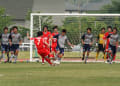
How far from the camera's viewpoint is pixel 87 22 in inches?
1121

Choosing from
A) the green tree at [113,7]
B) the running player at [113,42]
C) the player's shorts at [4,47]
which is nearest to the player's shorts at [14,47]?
the player's shorts at [4,47]

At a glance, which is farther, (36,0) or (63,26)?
(36,0)

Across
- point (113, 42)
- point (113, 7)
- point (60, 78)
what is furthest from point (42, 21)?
point (113, 7)

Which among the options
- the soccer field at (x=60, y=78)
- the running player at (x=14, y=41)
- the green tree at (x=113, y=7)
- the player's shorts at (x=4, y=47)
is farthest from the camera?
the green tree at (x=113, y=7)

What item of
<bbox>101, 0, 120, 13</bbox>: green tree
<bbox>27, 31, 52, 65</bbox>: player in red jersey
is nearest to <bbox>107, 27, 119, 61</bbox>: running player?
<bbox>27, 31, 52, 65</bbox>: player in red jersey

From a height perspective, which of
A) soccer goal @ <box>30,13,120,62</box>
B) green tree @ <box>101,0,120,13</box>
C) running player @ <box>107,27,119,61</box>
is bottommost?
running player @ <box>107,27,119,61</box>

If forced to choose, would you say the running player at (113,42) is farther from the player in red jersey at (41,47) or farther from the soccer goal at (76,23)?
the player in red jersey at (41,47)

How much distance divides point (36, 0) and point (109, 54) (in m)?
61.8

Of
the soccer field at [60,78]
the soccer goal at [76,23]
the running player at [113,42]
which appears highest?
the soccer goal at [76,23]

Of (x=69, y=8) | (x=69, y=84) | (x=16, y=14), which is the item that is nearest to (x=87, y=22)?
(x=69, y=84)

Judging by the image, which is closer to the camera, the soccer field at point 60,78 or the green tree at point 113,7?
the soccer field at point 60,78

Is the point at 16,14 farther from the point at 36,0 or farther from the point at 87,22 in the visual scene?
the point at 87,22

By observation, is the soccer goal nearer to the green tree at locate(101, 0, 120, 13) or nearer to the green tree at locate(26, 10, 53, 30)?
the green tree at locate(26, 10, 53, 30)

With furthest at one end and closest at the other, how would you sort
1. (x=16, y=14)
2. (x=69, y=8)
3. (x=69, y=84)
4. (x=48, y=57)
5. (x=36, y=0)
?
1. (x=69, y=8)
2. (x=36, y=0)
3. (x=16, y=14)
4. (x=48, y=57)
5. (x=69, y=84)
